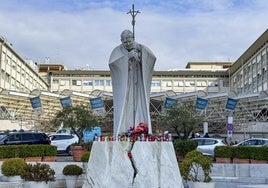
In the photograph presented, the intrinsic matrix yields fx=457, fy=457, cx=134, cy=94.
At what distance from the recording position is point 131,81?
Result: 529 inches

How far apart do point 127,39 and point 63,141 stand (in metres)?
19.9

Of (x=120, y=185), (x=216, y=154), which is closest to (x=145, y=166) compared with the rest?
(x=120, y=185)

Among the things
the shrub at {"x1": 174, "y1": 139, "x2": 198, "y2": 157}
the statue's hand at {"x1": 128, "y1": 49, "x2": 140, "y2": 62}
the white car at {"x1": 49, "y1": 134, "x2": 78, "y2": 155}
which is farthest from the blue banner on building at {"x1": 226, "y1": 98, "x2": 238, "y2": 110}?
the statue's hand at {"x1": 128, "y1": 49, "x2": 140, "y2": 62}

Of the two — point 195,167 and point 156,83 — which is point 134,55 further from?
point 156,83

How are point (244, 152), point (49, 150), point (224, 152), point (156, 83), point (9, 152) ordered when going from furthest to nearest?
point (156, 83) < point (49, 150) < point (9, 152) < point (224, 152) < point (244, 152)

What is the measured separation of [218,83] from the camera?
324ft

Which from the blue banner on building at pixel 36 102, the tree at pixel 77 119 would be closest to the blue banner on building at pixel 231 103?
the tree at pixel 77 119

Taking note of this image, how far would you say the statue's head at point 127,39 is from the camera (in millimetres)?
12984

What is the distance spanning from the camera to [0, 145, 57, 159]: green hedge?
18672 millimetres

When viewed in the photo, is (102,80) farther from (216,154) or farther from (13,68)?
(216,154)

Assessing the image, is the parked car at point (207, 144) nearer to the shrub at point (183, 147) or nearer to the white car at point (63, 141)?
the shrub at point (183, 147)

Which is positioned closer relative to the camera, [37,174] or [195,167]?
[37,174]

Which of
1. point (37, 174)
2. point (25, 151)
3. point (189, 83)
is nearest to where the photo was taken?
point (37, 174)

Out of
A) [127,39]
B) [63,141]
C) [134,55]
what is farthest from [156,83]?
[127,39]
